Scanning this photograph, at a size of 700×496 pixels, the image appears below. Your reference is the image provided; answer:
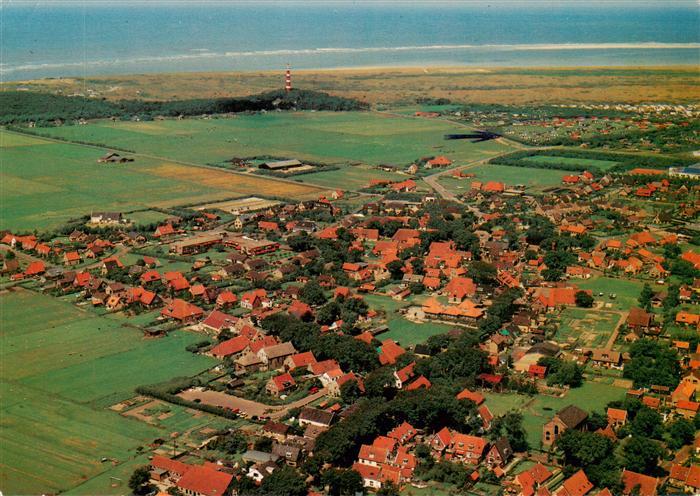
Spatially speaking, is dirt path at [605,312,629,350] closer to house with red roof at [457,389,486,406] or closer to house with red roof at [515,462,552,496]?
house with red roof at [457,389,486,406]

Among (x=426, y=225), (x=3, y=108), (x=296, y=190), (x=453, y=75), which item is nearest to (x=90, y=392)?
(x=426, y=225)

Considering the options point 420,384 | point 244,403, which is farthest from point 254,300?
point 420,384

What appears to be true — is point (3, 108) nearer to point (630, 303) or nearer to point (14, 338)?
point (14, 338)

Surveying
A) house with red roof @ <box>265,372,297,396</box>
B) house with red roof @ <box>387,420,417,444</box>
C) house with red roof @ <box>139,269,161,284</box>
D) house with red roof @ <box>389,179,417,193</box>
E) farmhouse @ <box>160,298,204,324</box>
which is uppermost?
house with red roof @ <box>389,179,417,193</box>

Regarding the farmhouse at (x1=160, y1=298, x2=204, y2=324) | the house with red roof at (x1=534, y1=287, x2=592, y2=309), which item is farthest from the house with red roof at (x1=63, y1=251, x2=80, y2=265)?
the house with red roof at (x1=534, y1=287, x2=592, y2=309)

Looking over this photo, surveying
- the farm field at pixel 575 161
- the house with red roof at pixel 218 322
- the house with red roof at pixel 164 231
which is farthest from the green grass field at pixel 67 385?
the farm field at pixel 575 161

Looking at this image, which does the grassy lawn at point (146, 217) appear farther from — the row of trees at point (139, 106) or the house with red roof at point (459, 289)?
the row of trees at point (139, 106)

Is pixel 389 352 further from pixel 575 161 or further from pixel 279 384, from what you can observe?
pixel 575 161
